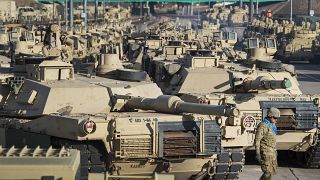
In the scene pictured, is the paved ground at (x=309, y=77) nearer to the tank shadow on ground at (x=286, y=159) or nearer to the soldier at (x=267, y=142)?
the tank shadow on ground at (x=286, y=159)

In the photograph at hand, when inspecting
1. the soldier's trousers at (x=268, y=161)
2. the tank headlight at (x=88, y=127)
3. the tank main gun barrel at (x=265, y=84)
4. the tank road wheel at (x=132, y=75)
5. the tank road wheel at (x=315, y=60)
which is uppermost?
the tank road wheel at (x=132, y=75)

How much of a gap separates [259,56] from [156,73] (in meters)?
3.16

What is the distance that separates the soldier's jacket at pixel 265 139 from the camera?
15.5 metres

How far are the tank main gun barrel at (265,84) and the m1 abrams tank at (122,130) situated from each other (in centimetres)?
247

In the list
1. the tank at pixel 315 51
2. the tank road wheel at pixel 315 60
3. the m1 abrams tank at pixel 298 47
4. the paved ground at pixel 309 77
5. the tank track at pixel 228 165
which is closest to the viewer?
the tank track at pixel 228 165

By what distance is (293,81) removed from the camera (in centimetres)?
2273

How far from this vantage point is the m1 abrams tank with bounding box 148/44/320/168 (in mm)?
20312

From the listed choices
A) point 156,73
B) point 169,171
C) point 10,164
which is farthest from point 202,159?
point 156,73

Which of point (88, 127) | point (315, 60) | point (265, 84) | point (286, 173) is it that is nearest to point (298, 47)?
point (315, 60)

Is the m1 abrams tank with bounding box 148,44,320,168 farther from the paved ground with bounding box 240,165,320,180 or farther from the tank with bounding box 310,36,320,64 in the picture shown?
the tank with bounding box 310,36,320,64

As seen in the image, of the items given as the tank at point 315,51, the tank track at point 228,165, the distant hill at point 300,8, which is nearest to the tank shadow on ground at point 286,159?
the tank track at point 228,165

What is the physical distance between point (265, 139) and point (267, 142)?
0.20 ft

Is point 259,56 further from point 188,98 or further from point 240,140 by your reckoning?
point 240,140

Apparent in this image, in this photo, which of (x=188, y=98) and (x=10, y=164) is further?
(x=188, y=98)
